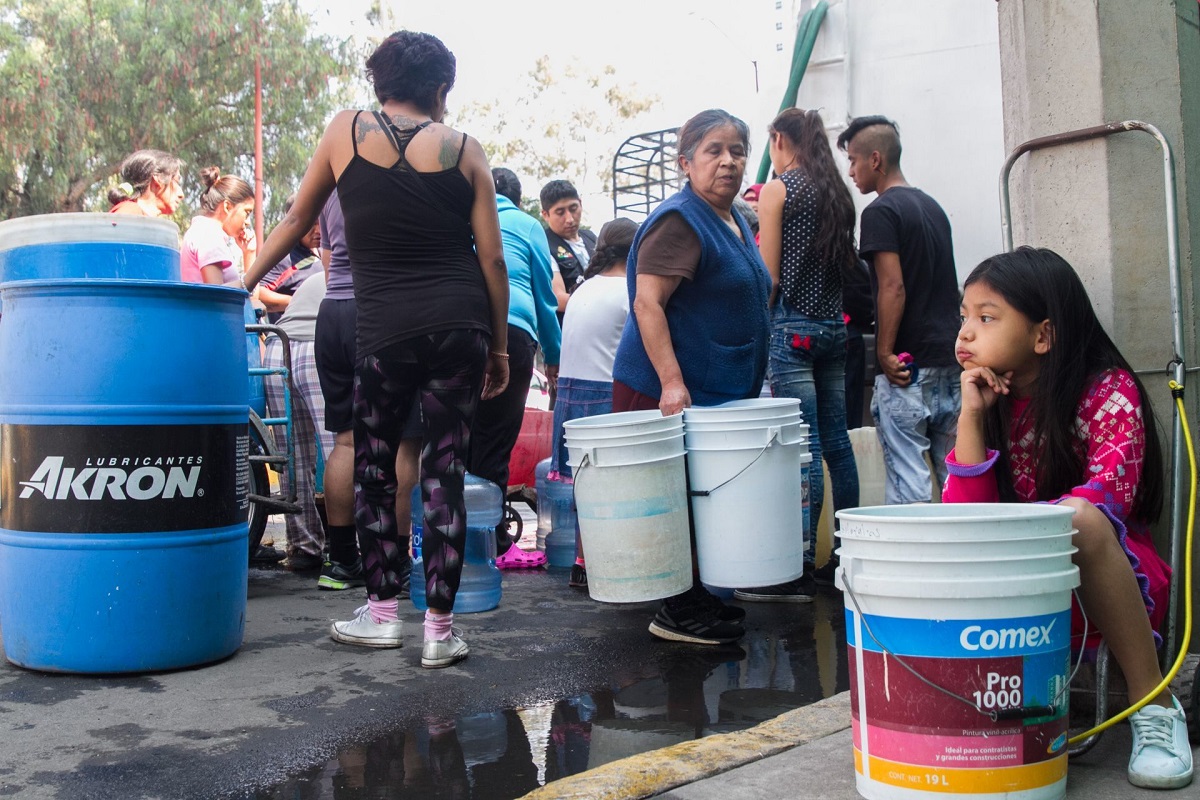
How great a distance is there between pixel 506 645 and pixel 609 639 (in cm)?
39

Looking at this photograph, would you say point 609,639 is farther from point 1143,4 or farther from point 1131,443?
point 1143,4

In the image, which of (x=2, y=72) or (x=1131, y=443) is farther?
(x=2, y=72)

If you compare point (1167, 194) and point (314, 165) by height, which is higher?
point (314, 165)

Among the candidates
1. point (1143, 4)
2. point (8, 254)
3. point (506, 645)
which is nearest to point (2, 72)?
point (8, 254)

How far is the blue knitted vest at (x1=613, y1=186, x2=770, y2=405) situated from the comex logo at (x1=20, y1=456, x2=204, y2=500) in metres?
1.70

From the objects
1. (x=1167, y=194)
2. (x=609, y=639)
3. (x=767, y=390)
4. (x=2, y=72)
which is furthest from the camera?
(x=2, y=72)

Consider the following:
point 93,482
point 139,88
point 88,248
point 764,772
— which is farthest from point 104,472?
point 139,88

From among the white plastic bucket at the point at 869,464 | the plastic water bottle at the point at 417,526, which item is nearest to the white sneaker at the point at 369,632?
the plastic water bottle at the point at 417,526

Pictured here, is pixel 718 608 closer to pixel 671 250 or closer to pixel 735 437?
pixel 735 437

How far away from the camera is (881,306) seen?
5137 mm

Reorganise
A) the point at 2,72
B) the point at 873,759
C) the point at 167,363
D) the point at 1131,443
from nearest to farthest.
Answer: the point at 873,759
the point at 1131,443
the point at 167,363
the point at 2,72

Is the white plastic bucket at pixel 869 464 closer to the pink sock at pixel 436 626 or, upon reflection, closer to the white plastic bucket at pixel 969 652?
the pink sock at pixel 436 626

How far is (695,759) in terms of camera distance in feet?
8.85

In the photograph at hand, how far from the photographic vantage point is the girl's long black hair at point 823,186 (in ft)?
16.8
